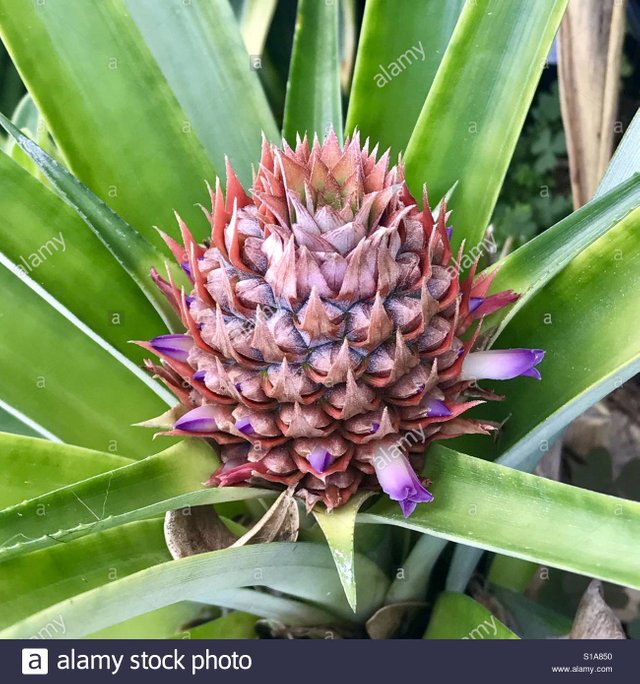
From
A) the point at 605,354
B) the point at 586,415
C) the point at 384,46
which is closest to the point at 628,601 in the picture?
the point at 586,415

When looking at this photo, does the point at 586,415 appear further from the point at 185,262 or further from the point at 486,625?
the point at 185,262

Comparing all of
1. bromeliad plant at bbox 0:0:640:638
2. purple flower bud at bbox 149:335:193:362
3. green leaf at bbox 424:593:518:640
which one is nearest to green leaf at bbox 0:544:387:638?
bromeliad plant at bbox 0:0:640:638

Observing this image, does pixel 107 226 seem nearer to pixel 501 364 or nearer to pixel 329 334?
pixel 329 334

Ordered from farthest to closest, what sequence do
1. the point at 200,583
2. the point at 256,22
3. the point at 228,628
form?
the point at 256,22 < the point at 228,628 < the point at 200,583

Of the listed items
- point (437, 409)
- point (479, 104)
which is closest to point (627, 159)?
point (479, 104)

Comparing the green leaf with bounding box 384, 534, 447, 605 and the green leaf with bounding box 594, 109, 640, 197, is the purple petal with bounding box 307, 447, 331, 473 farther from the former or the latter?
the green leaf with bounding box 594, 109, 640, 197

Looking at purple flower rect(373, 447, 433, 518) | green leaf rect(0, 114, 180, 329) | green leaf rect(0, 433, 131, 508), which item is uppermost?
green leaf rect(0, 114, 180, 329)
